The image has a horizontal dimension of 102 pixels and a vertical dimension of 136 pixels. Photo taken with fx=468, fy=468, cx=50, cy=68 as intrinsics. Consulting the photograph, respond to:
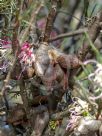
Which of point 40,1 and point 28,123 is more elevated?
point 40,1

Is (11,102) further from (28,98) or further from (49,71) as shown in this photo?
(49,71)

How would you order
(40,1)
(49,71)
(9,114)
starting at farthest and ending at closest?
1. (9,114)
2. (49,71)
3. (40,1)

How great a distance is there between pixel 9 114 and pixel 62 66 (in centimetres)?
19

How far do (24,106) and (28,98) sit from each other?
0.03m

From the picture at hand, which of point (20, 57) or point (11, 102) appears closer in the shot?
point (20, 57)

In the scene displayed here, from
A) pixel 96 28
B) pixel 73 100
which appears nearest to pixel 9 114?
pixel 73 100

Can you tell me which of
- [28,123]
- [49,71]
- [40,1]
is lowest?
[28,123]

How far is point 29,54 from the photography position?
3.14 ft

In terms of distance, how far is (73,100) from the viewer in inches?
39.9

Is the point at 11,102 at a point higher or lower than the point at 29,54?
lower

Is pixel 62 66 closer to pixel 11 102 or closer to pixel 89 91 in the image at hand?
pixel 89 91

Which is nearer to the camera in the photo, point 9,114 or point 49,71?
point 49,71

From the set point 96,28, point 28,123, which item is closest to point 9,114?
point 28,123

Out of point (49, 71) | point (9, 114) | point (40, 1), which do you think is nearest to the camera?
point (40, 1)
